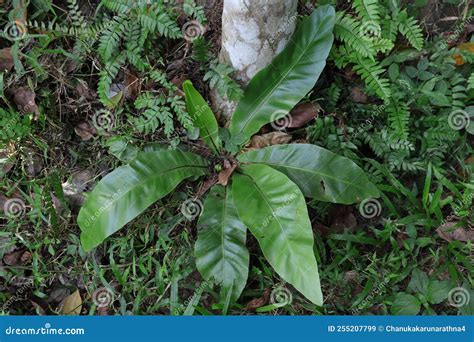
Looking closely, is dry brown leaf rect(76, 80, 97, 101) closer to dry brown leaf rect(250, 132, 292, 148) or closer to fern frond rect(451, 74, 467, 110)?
dry brown leaf rect(250, 132, 292, 148)

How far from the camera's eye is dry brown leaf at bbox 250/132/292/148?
3154 millimetres

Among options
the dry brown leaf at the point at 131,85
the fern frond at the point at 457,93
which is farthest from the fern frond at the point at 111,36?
the fern frond at the point at 457,93

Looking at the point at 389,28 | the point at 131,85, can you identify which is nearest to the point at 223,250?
the point at 131,85

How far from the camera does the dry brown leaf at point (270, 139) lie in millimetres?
3154

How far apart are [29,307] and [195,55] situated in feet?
5.90

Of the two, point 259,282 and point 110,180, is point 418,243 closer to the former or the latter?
point 259,282

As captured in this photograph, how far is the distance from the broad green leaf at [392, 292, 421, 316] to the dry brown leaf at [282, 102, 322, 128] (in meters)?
1.17

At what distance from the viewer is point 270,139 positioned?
125 inches

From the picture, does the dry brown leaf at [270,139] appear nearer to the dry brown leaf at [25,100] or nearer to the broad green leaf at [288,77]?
the broad green leaf at [288,77]

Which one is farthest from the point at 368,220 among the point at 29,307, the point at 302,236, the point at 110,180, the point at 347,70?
the point at 29,307

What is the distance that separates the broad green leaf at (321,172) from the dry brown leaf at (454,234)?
0.58 metres

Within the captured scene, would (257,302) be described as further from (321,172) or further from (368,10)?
(368,10)

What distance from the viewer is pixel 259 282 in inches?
118


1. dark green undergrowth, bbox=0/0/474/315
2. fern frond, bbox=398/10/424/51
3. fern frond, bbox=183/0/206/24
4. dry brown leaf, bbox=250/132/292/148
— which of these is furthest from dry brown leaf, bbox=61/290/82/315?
fern frond, bbox=398/10/424/51
